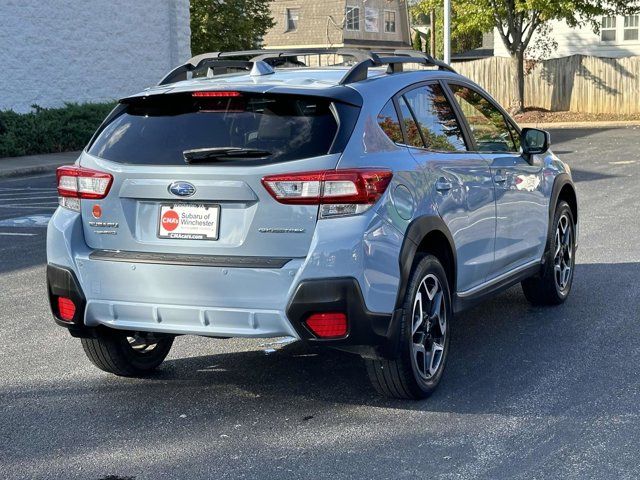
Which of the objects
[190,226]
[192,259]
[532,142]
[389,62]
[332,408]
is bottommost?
[332,408]

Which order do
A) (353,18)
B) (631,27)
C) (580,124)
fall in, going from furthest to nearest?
(353,18) < (631,27) < (580,124)

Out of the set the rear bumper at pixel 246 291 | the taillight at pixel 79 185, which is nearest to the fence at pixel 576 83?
the taillight at pixel 79 185

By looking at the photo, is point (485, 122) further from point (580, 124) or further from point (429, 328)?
point (580, 124)

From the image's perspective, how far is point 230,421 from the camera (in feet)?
17.7

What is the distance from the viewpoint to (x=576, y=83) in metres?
36.7

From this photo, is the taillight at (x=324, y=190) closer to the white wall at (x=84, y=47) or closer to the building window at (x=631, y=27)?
the white wall at (x=84, y=47)

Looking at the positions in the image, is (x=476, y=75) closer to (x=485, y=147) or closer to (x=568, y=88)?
(x=568, y=88)

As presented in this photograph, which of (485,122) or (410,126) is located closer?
(410,126)

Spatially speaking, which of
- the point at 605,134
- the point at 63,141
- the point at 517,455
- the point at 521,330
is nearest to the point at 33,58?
the point at 63,141

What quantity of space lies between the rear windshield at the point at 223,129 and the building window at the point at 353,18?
58.2 meters

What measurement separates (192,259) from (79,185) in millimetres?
818

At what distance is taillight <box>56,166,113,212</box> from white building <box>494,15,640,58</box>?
36.7 metres

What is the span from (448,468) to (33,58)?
83.3 feet

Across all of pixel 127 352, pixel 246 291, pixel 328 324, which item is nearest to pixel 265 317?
pixel 246 291
